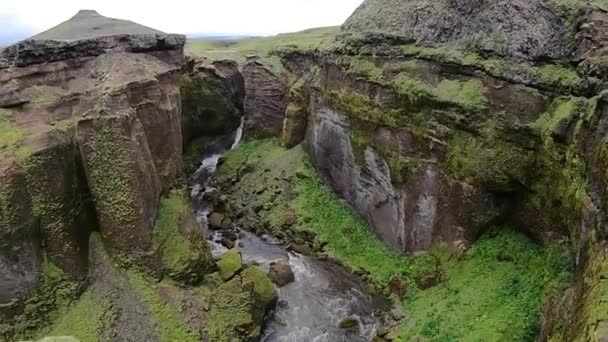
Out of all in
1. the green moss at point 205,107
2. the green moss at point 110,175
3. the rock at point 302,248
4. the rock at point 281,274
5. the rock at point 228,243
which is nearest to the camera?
the green moss at point 110,175

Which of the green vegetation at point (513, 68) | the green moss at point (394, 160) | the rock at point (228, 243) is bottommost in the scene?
the rock at point (228, 243)

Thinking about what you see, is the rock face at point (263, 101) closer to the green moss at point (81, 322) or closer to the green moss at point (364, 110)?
the green moss at point (364, 110)

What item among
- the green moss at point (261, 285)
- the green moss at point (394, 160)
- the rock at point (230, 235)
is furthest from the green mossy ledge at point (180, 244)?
the green moss at point (394, 160)

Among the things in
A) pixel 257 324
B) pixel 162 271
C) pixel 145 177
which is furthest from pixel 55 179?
pixel 257 324

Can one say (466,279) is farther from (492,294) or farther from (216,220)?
(216,220)

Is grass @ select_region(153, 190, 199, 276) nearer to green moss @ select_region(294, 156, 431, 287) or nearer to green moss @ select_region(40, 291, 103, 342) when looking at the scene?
green moss @ select_region(40, 291, 103, 342)

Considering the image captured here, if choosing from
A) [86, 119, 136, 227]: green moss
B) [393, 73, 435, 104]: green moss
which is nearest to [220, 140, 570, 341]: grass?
[393, 73, 435, 104]: green moss
